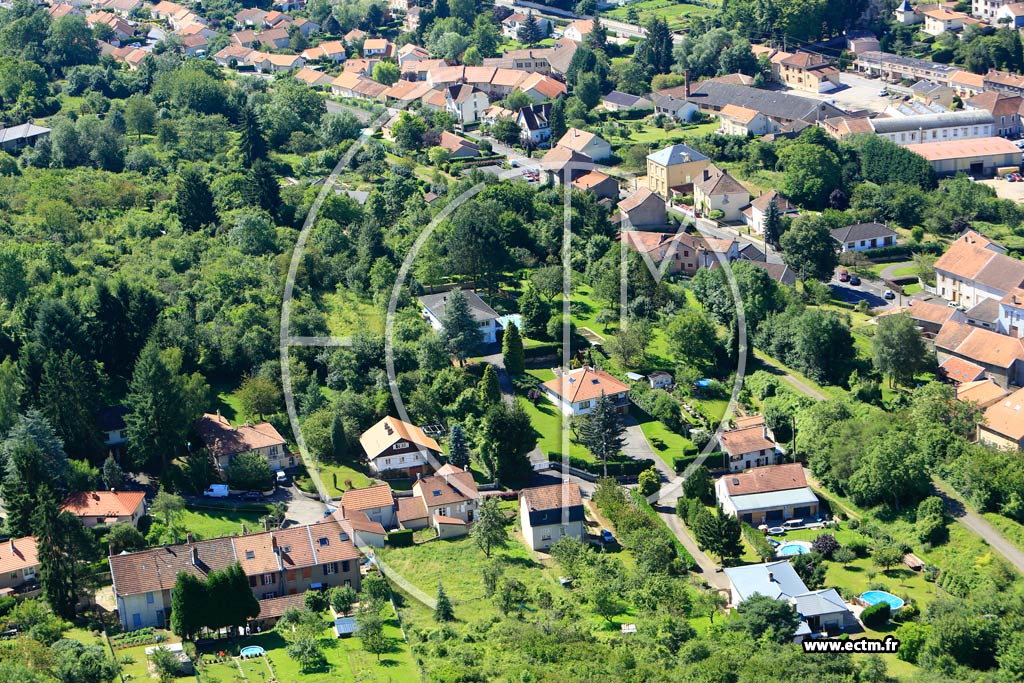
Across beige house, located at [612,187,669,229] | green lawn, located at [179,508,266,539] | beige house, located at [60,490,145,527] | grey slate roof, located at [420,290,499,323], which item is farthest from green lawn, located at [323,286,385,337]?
beige house, located at [612,187,669,229]

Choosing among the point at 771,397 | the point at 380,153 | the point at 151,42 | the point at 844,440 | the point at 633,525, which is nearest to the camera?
the point at 633,525

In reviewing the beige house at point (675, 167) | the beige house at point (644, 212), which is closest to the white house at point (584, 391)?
the beige house at point (644, 212)

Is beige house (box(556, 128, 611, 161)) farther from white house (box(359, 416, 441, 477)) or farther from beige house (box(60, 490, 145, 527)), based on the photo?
beige house (box(60, 490, 145, 527))

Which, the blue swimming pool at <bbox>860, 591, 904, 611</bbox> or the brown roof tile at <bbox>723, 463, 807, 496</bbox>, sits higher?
the blue swimming pool at <bbox>860, 591, 904, 611</bbox>

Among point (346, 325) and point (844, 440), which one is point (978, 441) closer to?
point (844, 440)

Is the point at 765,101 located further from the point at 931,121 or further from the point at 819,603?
the point at 819,603

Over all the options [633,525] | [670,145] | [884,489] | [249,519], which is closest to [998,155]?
[670,145]
